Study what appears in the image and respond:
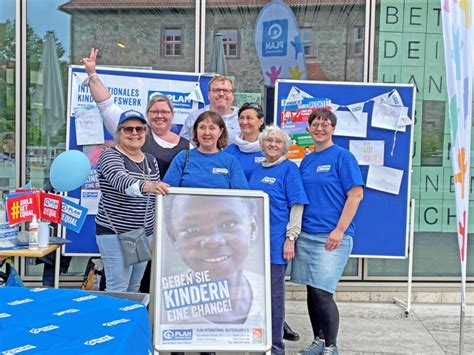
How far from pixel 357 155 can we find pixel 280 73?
3.52 ft

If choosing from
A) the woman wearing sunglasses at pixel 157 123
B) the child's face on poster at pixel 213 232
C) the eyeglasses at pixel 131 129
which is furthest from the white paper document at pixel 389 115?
the eyeglasses at pixel 131 129

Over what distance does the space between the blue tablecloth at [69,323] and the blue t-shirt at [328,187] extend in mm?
1643

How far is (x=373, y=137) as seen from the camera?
479 centimetres

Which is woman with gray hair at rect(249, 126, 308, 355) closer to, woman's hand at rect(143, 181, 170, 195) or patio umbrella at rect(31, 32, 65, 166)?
woman's hand at rect(143, 181, 170, 195)

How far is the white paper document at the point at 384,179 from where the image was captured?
15.6 ft

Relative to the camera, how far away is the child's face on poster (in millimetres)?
2812

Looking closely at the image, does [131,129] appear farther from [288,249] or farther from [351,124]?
[351,124]

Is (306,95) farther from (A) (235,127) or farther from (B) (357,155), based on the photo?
(A) (235,127)

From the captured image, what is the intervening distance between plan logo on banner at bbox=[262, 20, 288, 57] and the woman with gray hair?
1.97 metres

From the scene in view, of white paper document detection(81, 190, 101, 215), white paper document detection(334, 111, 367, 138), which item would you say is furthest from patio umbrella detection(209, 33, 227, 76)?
white paper document detection(81, 190, 101, 215)

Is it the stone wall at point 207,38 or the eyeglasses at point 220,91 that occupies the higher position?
the stone wall at point 207,38

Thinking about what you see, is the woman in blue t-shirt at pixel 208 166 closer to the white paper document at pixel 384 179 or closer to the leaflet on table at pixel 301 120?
the leaflet on table at pixel 301 120

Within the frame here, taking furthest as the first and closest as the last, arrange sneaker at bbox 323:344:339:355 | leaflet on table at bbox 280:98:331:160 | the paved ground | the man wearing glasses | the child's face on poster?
leaflet on table at bbox 280:98:331:160, the paved ground, the man wearing glasses, sneaker at bbox 323:344:339:355, the child's face on poster

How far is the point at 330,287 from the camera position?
331cm
